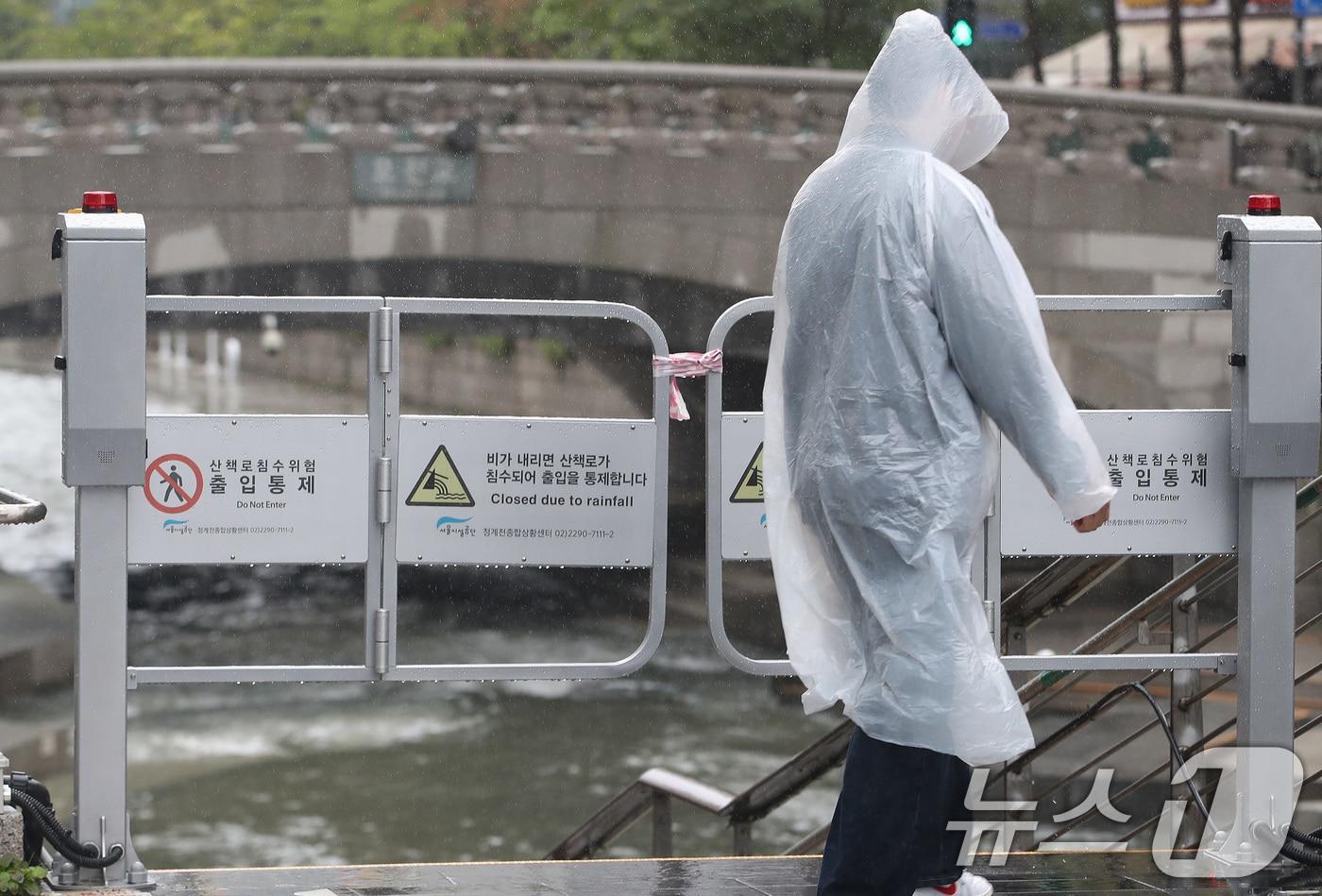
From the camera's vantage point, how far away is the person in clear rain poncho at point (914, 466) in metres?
3.37

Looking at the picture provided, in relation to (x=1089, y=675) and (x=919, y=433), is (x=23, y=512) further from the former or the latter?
(x=1089, y=675)

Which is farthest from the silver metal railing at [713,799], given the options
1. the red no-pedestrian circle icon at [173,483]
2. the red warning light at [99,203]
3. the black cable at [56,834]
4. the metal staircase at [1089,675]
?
the red warning light at [99,203]

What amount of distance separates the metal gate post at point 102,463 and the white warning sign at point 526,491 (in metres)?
0.64

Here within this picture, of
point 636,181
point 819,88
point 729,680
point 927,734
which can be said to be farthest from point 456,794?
point 927,734

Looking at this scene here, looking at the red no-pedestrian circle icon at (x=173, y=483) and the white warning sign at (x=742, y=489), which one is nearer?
the red no-pedestrian circle icon at (x=173, y=483)

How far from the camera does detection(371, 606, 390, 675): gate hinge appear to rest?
427 centimetres

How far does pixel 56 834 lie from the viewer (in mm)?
3969

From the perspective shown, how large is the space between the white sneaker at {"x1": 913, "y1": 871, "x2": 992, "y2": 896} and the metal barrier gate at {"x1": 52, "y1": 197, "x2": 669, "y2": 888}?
107 cm

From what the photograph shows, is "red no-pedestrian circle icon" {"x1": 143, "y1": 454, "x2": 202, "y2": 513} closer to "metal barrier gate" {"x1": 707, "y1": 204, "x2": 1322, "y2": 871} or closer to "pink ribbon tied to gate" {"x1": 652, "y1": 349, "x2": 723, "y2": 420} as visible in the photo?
"pink ribbon tied to gate" {"x1": 652, "y1": 349, "x2": 723, "y2": 420}

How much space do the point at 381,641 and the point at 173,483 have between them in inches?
23.5

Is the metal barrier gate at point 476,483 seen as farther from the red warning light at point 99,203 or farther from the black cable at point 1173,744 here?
the black cable at point 1173,744

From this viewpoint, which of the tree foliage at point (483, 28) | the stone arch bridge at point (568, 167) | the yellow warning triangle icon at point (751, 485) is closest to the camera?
the yellow warning triangle icon at point (751, 485)

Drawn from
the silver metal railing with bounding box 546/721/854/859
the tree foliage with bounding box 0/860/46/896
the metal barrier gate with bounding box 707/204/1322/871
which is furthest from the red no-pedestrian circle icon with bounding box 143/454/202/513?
the silver metal railing with bounding box 546/721/854/859

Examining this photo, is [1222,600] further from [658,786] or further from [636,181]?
[658,786]
